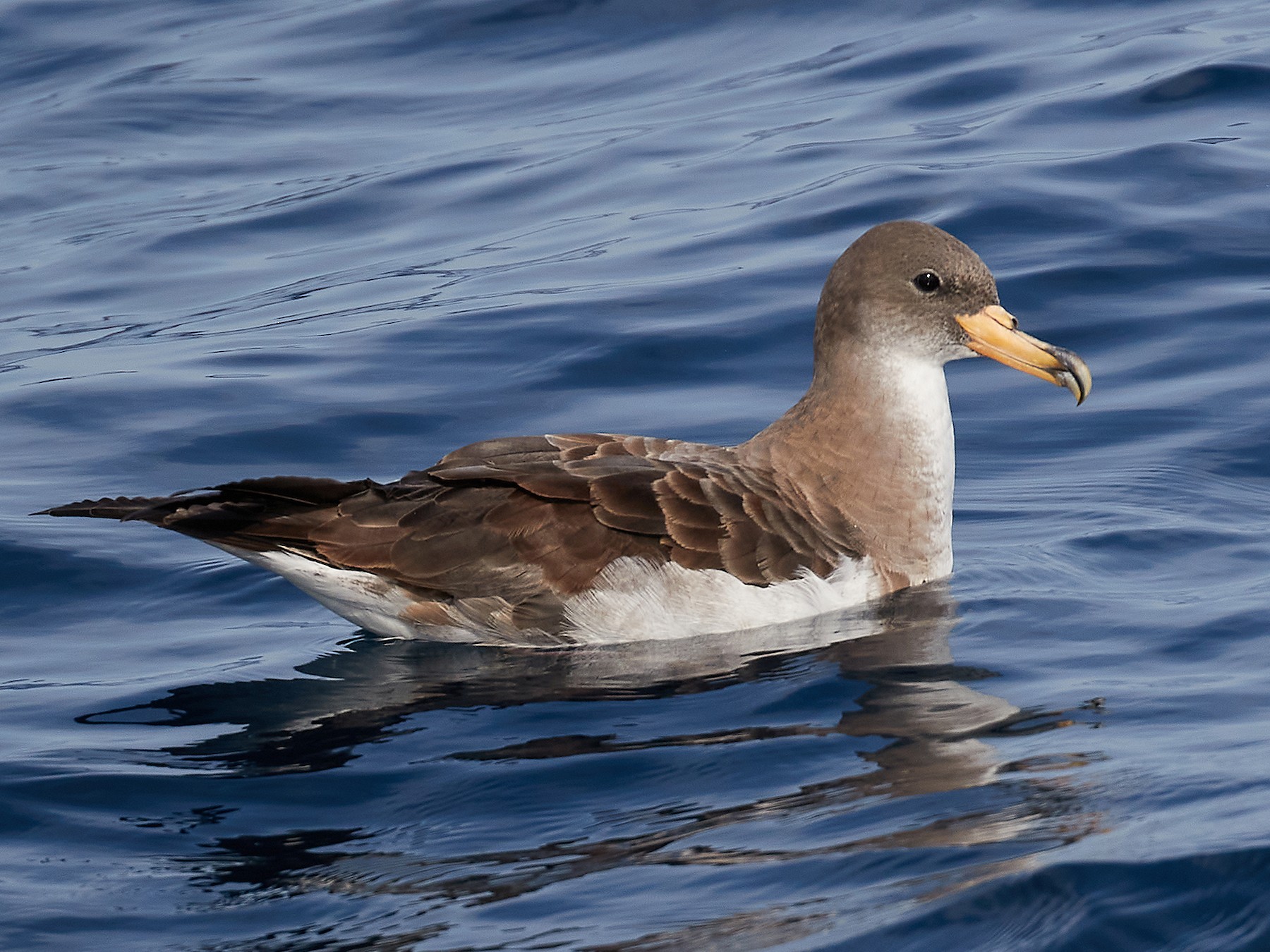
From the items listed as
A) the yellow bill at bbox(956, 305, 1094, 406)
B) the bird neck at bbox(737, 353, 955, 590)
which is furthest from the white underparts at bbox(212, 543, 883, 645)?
the yellow bill at bbox(956, 305, 1094, 406)

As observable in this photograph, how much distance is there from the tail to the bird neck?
1653mm

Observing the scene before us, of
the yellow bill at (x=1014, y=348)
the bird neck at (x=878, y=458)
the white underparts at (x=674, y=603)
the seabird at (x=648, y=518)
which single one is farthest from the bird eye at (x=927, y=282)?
the white underparts at (x=674, y=603)

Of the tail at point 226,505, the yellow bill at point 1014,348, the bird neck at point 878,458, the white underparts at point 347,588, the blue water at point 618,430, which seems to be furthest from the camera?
the yellow bill at point 1014,348

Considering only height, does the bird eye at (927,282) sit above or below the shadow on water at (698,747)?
above

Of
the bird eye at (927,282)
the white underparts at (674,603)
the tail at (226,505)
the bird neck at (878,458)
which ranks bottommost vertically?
the white underparts at (674,603)

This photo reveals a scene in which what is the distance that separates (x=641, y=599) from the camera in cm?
679

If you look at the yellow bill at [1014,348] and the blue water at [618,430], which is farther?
the yellow bill at [1014,348]

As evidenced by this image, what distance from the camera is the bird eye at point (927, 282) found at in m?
7.40

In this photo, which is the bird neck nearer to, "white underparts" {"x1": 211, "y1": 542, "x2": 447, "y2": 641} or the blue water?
the blue water

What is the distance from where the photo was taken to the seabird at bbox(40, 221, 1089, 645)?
22.3ft

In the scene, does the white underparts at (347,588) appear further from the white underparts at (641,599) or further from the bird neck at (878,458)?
the bird neck at (878,458)

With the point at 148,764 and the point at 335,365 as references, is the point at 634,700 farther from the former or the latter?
the point at 335,365

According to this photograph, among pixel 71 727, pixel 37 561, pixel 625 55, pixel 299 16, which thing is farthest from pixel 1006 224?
pixel 299 16

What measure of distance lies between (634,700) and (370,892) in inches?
60.6
